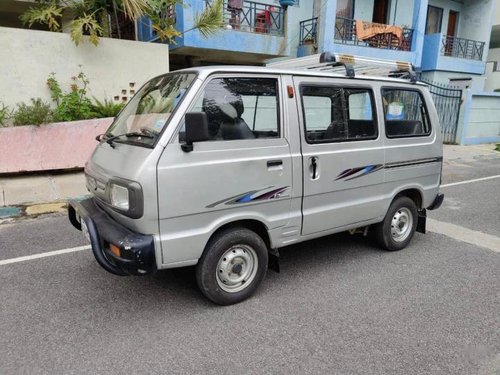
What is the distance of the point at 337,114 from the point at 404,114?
1122 millimetres

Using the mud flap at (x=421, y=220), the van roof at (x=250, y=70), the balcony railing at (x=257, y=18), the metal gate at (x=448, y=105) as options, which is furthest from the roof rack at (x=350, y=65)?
the metal gate at (x=448, y=105)

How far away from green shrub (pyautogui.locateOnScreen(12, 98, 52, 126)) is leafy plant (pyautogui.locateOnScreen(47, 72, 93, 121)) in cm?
24

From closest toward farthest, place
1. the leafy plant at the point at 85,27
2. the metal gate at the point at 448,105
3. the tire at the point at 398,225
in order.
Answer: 1. the tire at the point at 398,225
2. the leafy plant at the point at 85,27
3. the metal gate at the point at 448,105

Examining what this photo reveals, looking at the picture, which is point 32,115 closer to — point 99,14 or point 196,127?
point 99,14

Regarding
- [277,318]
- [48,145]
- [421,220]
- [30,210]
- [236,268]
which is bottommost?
[30,210]

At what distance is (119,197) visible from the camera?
3090 millimetres

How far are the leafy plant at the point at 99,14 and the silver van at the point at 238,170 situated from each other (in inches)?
213

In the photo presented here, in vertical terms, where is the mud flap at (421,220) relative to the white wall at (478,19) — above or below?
below

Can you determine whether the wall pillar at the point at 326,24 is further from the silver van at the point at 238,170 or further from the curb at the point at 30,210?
the curb at the point at 30,210

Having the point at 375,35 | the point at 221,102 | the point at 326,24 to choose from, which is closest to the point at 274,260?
the point at 221,102

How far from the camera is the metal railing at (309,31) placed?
1331 centimetres

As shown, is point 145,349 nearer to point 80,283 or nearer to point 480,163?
point 80,283

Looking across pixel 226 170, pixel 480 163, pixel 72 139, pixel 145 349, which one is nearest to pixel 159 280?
pixel 145 349

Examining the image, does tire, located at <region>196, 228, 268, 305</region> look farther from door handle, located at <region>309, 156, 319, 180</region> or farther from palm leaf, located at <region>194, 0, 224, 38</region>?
palm leaf, located at <region>194, 0, 224, 38</region>
